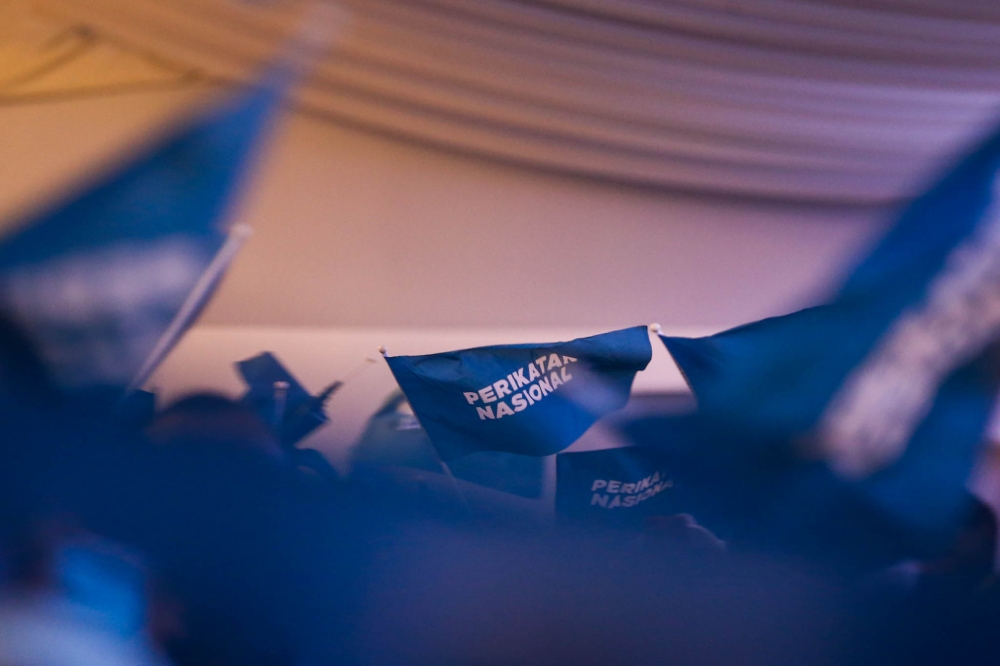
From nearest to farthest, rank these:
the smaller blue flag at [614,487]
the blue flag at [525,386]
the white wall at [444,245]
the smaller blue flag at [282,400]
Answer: the blue flag at [525,386] → the smaller blue flag at [614,487] → the smaller blue flag at [282,400] → the white wall at [444,245]

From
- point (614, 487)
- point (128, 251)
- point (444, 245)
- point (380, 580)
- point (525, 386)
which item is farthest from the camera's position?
point (444, 245)

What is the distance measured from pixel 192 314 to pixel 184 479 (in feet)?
2.17

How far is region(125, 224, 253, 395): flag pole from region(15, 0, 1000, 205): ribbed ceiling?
4.88 feet

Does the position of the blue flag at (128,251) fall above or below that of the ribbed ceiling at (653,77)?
below

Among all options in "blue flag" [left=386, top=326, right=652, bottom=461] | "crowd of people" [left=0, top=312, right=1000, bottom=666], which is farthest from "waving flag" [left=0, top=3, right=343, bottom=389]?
"blue flag" [left=386, top=326, right=652, bottom=461]

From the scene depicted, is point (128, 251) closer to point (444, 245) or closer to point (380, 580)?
point (380, 580)

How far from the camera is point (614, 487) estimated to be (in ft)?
9.11

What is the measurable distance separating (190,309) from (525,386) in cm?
111

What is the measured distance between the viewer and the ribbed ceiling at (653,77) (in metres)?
3.68

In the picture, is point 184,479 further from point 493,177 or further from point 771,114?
point 771,114

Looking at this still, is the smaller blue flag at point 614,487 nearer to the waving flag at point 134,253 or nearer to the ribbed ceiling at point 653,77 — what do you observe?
the waving flag at point 134,253

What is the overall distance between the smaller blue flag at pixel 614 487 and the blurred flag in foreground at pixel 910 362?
1.71 ft

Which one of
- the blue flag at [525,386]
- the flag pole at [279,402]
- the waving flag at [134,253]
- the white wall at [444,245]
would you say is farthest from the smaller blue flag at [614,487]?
the waving flag at [134,253]

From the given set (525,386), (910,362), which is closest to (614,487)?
(525,386)
